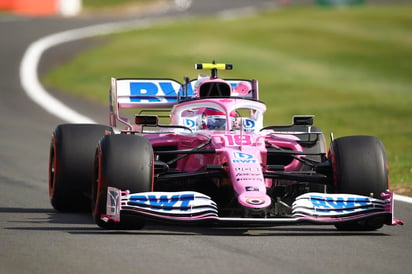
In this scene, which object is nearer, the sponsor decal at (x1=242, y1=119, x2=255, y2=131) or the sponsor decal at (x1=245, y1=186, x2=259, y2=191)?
the sponsor decal at (x1=245, y1=186, x2=259, y2=191)

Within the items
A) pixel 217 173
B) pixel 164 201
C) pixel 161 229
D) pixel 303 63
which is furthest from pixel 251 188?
A: pixel 303 63

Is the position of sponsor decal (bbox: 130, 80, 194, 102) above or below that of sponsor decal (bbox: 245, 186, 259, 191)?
above

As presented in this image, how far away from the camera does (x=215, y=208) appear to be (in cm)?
1028

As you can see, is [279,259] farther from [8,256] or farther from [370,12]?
[370,12]

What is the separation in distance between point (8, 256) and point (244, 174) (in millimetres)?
2550

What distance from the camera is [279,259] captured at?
9.05 metres

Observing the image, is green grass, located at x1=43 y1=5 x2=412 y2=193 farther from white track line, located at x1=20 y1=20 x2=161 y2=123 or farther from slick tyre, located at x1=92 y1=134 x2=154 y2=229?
slick tyre, located at x1=92 y1=134 x2=154 y2=229

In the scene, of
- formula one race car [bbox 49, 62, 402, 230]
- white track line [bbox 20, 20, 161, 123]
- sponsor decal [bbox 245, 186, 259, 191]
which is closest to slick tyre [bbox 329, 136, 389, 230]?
formula one race car [bbox 49, 62, 402, 230]

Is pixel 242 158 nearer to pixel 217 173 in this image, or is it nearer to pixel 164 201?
pixel 217 173

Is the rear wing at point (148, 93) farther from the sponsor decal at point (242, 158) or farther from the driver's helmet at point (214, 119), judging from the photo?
the sponsor decal at point (242, 158)

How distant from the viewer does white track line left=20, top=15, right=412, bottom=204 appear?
23.9 metres

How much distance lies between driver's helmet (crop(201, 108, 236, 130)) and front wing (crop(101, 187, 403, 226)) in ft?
6.99

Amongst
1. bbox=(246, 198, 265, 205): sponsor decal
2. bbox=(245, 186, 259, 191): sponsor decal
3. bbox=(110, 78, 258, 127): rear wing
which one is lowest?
bbox=(246, 198, 265, 205): sponsor decal

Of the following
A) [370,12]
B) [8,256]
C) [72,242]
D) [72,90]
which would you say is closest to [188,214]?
[72,242]
